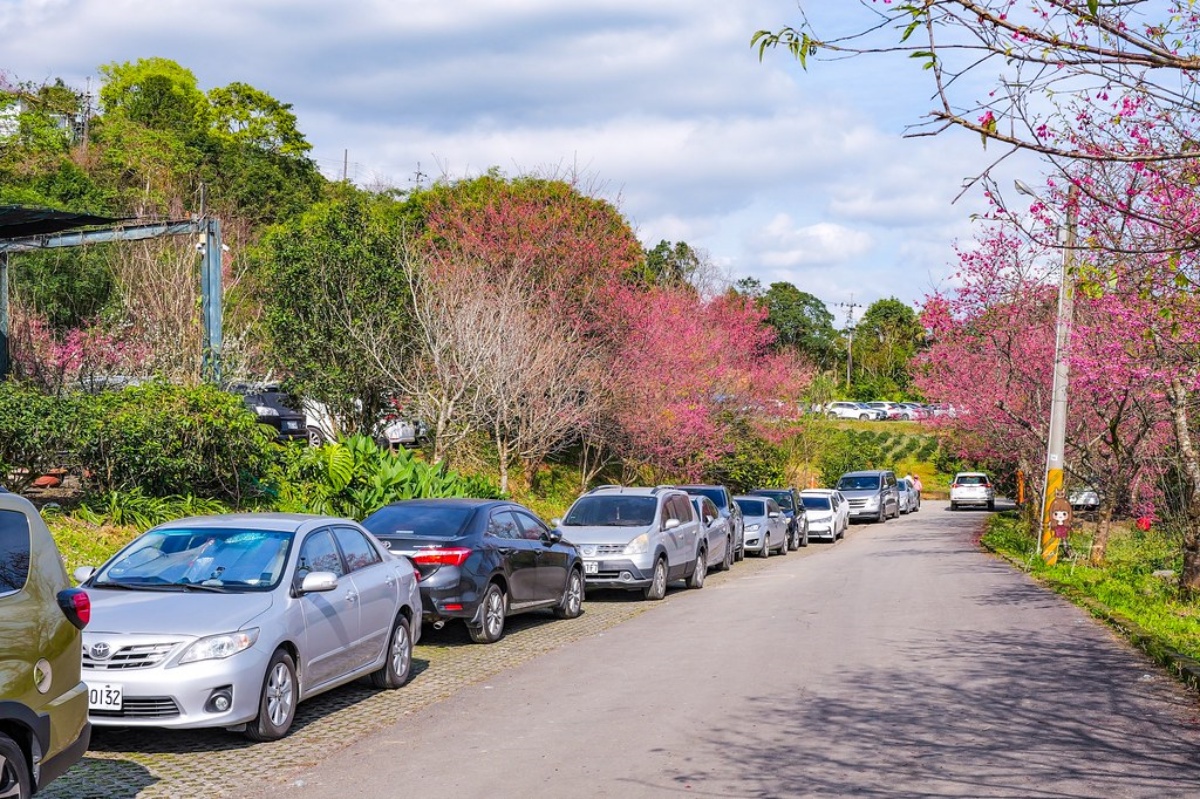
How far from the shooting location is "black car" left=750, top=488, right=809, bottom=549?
33312mm

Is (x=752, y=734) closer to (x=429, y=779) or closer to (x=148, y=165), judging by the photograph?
(x=429, y=779)

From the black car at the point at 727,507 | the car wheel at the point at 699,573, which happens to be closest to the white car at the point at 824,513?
the black car at the point at 727,507

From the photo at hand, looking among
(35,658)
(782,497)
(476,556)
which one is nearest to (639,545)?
(476,556)

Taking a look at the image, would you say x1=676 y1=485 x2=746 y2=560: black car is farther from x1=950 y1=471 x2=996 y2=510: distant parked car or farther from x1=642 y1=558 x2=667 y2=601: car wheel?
x1=950 y1=471 x2=996 y2=510: distant parked car

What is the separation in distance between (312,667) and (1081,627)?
9819mm

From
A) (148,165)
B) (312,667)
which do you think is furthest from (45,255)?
(312,667)

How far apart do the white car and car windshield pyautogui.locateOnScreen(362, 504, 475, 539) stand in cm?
2255

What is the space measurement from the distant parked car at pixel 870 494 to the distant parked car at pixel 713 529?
71.6 ft

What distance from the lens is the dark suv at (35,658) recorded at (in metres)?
5.65

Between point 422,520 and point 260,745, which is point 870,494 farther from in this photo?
point 260,745

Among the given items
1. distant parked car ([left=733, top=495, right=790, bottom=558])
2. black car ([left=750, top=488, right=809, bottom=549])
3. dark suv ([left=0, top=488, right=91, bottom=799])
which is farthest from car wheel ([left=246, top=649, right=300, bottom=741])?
black car ([left=750, top=488, right=809, bottom=549])

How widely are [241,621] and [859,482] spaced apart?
41.8 meters

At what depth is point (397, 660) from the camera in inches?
436

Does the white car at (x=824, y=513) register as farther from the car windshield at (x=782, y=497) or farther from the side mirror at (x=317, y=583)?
the side mirror at (x=317, y=583)
